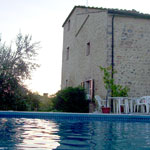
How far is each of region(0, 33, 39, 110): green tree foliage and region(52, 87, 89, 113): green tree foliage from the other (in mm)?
1572

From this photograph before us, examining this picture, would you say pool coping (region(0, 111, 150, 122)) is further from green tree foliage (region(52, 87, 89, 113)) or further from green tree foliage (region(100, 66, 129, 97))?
green tree foliage (region(52, 87, 89, 113))

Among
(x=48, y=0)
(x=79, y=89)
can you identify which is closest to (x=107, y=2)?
(x=48, y=0)

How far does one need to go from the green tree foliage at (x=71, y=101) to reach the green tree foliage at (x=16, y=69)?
1.57 m

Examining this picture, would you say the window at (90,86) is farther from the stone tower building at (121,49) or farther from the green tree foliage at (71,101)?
the green tree foliage at (71,101)

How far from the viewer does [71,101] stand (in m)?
10.4

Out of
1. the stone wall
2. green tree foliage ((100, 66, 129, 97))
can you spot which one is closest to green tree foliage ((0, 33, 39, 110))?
green tree foliage ((100, 66, 129, 97))

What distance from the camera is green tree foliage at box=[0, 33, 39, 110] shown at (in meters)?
9.98

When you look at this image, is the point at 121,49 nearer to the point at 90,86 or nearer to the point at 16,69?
the point at 90,86

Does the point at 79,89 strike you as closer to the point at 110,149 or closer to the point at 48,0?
the point at 48,0

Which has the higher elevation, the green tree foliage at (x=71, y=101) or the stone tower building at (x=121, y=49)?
the stone tower building at (x=121, y=49)

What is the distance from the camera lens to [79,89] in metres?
10.8

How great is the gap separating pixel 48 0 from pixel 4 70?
5.79 meters

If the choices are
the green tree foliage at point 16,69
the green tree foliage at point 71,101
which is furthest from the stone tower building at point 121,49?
the green tree foliage at point 16,69

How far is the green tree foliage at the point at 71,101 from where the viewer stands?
10.4 m
